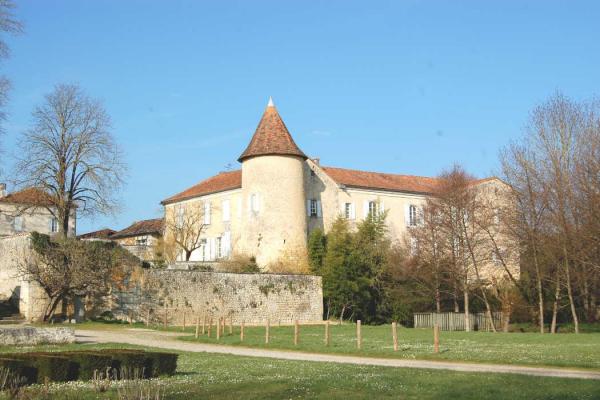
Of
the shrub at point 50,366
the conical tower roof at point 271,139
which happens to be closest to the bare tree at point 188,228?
the conical tower roof at point 271,139

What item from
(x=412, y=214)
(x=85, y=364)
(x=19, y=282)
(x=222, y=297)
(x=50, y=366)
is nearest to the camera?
(x=50, y=366)

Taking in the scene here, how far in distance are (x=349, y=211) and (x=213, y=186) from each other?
1045 cm

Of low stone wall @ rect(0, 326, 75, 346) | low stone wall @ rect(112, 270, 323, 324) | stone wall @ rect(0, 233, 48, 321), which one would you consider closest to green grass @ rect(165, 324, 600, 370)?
low stone wall @ rect(0, 326, 75, 346)

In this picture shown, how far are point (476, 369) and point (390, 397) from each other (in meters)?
5.39

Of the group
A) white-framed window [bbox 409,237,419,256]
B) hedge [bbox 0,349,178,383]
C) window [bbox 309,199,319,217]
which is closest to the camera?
hedge [bbox 0,349,178,383]

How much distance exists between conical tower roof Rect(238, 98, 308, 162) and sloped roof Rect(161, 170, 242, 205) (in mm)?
4747

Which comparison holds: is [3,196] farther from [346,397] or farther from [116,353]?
[346,397]

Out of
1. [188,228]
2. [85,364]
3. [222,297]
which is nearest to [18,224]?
[188,228]

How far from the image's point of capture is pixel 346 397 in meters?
11.9

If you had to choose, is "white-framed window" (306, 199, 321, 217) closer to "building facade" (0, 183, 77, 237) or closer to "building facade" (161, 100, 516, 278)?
"building facade" (161, 100, 516, 278)

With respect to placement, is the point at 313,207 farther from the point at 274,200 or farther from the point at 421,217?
the point at 421,217

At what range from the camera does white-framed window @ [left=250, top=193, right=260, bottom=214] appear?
1832 inches

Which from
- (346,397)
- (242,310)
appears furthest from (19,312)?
(346,397)

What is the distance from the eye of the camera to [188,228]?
52.8 metres
